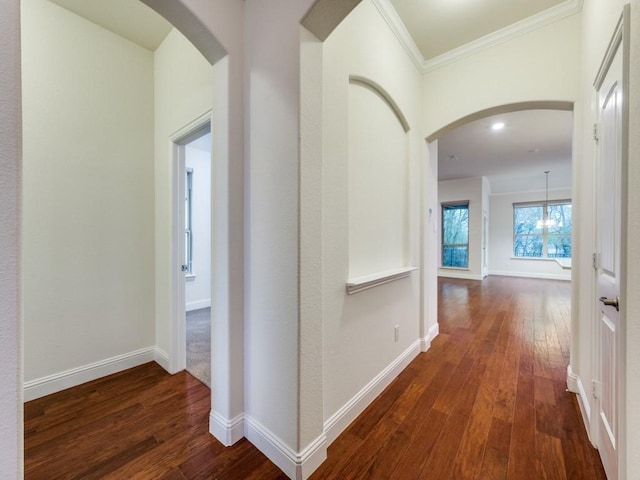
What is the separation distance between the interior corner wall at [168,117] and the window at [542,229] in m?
9.62

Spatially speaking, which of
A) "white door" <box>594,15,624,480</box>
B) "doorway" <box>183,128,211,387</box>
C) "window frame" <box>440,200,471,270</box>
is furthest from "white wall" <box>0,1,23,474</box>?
"window frame" <box>440,200,471,270</box>

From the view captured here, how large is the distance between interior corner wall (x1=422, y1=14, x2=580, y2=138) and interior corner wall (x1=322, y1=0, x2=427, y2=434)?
0.53 meters

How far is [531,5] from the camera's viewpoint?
7.02 feet

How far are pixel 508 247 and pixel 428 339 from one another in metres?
7.87

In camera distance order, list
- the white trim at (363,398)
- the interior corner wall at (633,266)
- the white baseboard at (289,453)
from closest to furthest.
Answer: the interior corner wall at (633,266), the white baseboard at (289,453), the white trim at (363,398)

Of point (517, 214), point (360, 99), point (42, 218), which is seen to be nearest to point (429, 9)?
point (360, 99)

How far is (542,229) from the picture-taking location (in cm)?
836

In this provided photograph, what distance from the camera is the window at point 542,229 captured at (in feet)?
26.3

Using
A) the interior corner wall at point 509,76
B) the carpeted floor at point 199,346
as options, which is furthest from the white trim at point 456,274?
the carpeted floor at point 199,346

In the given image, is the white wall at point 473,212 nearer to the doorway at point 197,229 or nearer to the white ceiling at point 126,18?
the doorway at point 197,229

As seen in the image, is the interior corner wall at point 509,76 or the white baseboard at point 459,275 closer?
the interior corner wall at point 509,76

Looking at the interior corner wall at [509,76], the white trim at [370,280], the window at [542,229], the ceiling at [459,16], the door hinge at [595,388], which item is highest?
the ceiling at [459,16]

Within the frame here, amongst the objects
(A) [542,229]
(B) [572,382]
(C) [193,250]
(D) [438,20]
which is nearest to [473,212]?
(A) [542,229]

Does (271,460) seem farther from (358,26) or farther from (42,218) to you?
(358,26)
